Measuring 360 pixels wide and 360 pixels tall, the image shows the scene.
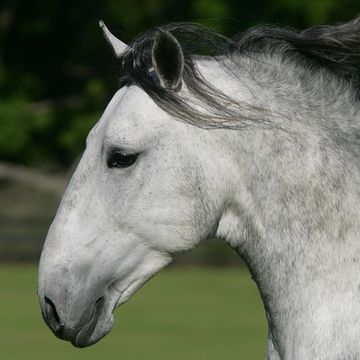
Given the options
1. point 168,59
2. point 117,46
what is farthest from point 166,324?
point 168,59

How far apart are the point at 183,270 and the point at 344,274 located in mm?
18722

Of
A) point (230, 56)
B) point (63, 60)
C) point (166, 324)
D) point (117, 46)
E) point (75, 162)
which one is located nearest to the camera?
point (230, 56)

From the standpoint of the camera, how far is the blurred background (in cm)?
1270

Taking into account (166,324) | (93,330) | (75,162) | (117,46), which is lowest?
(75,162)

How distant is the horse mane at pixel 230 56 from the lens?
11.4 feet

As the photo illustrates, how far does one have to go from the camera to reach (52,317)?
3.51 m

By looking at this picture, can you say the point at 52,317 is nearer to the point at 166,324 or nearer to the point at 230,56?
the point at 230,56

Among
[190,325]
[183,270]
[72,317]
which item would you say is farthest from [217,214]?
[183,270]

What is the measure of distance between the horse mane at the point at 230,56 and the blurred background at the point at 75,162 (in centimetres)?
658

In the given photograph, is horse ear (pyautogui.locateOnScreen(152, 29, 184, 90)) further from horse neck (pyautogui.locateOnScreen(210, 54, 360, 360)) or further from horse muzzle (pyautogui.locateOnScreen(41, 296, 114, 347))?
horse muzzle (pyautogui.locateOnScreen(41, 296, 114, 347))

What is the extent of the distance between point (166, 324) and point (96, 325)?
10701mm

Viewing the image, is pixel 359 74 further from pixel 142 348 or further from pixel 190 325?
pixel 190 325

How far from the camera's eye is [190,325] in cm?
1412

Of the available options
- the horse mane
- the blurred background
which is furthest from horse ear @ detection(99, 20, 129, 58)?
the blurred background
